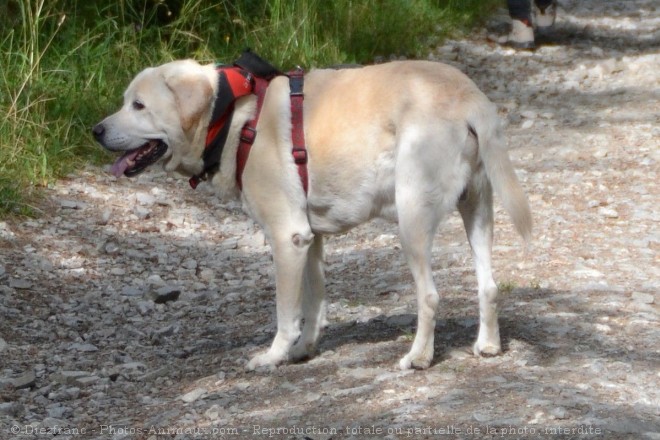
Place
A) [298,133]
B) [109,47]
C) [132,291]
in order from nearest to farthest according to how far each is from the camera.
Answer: [298,133] → [132,291] → [109,47]

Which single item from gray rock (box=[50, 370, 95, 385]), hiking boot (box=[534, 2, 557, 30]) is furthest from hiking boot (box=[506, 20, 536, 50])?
gray rock (box=[50, 370, 95, 385])

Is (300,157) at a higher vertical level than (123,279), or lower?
higher

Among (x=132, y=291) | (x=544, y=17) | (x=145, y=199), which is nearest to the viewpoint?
(x=132, y=291)

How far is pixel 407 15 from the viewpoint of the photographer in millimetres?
11414

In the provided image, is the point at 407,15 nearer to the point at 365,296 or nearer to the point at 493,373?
the point at 365,296

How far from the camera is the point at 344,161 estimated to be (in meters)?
4.70

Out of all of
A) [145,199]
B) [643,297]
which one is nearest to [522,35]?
[145,199]

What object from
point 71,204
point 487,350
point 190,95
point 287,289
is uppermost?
point 190,95

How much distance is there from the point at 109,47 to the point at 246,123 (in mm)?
4253

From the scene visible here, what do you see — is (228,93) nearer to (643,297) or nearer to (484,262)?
(484,262)

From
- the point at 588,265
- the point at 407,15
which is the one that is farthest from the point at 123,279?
the point at 407,15

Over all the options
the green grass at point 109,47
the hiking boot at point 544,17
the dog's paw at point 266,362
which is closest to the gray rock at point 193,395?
the dog's paw at point 266,362

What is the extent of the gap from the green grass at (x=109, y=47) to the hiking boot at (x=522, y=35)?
1013 mm

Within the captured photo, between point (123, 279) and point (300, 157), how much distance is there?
224cm
